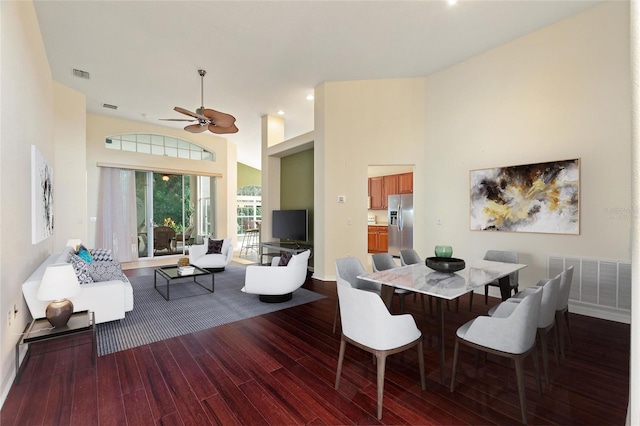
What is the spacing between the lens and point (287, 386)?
2.22 meters

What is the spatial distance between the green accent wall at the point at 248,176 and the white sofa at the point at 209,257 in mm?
5578

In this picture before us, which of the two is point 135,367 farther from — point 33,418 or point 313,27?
point 313,27

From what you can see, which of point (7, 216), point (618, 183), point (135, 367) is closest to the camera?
point (7, 216)

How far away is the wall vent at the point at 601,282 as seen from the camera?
3338mm

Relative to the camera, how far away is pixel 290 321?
3.48 meters

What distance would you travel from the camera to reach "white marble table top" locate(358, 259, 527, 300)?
221 cm

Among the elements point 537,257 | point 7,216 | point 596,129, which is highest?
point 596,129

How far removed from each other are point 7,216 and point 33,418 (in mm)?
1458

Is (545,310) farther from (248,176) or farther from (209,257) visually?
(248,176)

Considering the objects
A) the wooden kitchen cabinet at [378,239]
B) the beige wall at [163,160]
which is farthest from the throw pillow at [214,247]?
the wooden kitchen cabinet at [378,239]

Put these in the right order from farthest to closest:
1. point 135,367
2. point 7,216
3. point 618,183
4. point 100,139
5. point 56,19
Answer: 1. point 100,139
2. point 56,19
3. point 618,183
4. point 135,367
5. point 7,216

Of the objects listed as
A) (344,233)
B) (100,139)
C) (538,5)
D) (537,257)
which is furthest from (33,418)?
(100,139)

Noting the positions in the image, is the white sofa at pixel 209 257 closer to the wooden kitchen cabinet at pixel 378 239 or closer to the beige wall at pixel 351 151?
the beige wall at pixel 351 151

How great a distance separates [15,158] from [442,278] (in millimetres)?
3833
